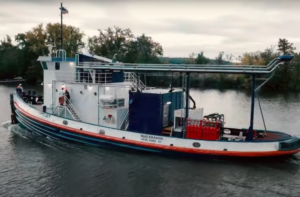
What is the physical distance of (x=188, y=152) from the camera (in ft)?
54.2

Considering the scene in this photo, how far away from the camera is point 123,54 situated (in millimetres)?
69688

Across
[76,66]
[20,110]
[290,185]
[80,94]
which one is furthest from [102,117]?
[290,185]

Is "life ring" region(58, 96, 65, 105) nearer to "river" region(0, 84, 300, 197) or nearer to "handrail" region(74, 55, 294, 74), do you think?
"river" region(0, 84, 300, 197)

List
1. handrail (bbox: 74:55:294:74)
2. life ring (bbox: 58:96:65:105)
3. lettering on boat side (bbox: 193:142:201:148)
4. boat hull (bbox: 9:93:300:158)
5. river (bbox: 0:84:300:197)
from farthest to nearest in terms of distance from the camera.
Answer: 1. life ring (bbox: 58:96:65:105)
2. lettering on boat side (bbox: 193:142:201:148)
3. boat hull (bbox: 9:93:300:158)
4. handrail (bbox: 74:55:294:74)
5. river (bbox: 0:84:300:197)

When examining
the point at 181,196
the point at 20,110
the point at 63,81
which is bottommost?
the point at 181,196

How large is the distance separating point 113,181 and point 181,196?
118 inches

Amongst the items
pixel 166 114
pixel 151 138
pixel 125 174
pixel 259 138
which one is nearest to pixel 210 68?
pixel 166 114

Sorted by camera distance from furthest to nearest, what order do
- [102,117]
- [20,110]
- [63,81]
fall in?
[20,110], [63,81], [102,117]

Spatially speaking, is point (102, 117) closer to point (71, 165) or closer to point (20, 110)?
point (71, 165)

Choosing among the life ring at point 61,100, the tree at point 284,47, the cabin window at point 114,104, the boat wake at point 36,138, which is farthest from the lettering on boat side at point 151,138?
the tree at point 284,47

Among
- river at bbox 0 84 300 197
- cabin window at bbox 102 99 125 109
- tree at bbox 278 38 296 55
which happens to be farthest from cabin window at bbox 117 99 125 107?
tree at bbox 278 38 296 55

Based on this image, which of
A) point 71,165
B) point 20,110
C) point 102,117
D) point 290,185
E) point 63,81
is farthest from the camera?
point 20,110

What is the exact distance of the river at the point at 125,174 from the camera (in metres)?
13.5

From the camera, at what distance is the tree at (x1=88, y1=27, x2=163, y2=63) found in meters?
68.8
